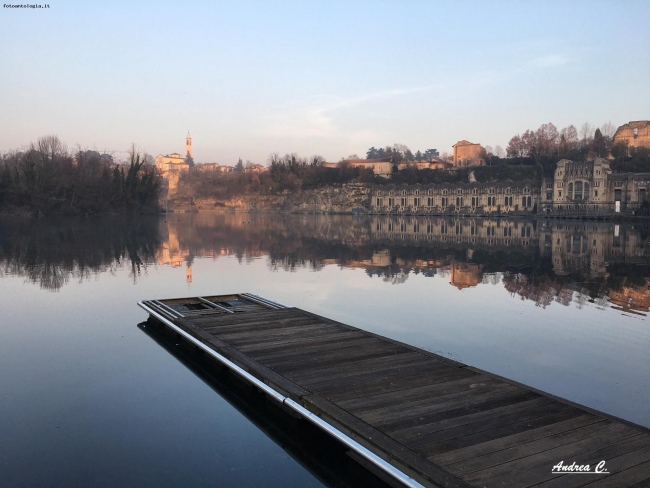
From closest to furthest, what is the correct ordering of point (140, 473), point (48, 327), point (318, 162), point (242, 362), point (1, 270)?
1. point (140, 473)
2. point (242, 362)
3. point (48, 327)
4. point (1, 270)
5. point (318, 162)

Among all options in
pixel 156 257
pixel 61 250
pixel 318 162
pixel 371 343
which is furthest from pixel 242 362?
pixel 318 162

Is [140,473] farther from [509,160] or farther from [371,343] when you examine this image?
[509,160]

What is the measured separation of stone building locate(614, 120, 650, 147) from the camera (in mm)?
134625

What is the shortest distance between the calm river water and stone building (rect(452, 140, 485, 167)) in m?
150

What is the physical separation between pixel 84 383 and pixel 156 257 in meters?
19.3

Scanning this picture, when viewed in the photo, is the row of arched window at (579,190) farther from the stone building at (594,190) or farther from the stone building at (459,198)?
the stone building at (459,198)

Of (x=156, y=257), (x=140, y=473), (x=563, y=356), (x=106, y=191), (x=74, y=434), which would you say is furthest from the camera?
(x=106, y=191)

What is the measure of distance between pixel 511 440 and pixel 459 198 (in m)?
136

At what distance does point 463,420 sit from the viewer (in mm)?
6430

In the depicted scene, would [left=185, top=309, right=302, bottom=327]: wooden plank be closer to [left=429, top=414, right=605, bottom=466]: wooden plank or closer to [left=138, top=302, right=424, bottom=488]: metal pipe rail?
[left=138, top=302, right=424, bottom=488]: metal pipe rail

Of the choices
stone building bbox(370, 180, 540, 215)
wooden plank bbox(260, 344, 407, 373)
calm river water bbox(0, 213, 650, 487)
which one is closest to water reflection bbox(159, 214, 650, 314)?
calm river water bbox(0, 213, 650, 487)

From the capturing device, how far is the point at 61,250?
97.2ft

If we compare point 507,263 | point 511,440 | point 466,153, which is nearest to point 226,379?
point 511,440

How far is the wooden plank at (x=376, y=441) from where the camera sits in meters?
5.12
